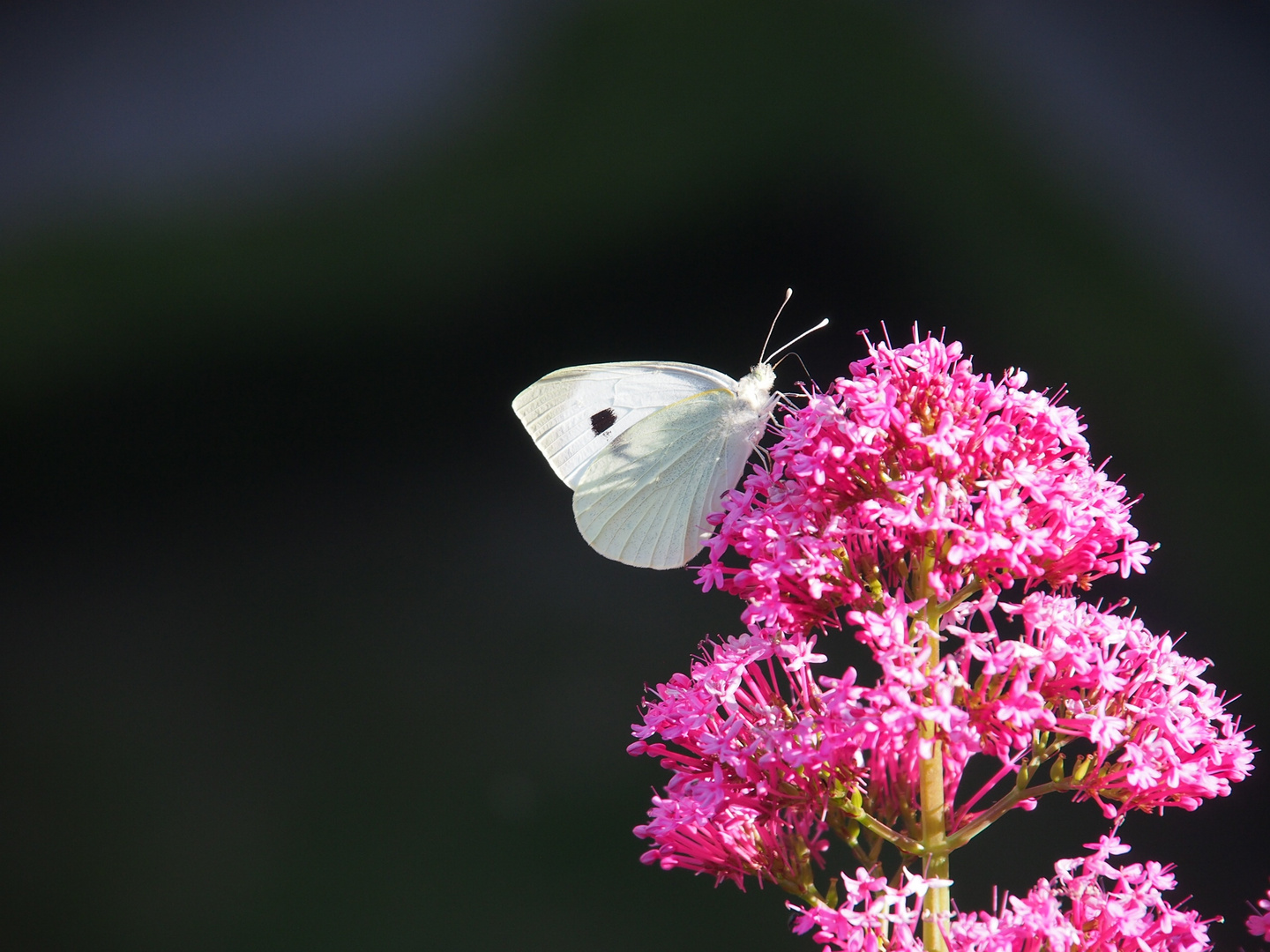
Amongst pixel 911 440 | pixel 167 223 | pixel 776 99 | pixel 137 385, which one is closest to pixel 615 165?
pixel 776 99

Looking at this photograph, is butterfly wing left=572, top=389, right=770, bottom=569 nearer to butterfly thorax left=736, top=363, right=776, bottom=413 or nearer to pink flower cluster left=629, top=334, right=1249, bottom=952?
butterfly thorax left=736, top=363, right=776, bottom=413

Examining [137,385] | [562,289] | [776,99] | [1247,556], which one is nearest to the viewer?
[1247,556]

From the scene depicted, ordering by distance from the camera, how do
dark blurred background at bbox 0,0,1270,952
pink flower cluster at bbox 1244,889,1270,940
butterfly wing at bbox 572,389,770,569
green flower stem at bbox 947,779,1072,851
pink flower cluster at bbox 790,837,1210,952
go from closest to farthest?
pink flower cluster at bbox 1244,889,1270,940
pink flower cluster at bbox 790,837,1210,952
green flower stem at bbox 947,779,1072,851
butterfly wing at bbox 572,389,770,569
dark blurred background at bbox 0,0,1270,952

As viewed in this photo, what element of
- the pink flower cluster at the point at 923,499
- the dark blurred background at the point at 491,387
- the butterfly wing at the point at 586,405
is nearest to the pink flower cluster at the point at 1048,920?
the pink flower cluster at the point at 923,499

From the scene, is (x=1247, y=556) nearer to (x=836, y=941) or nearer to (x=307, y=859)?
(x=836, y=941)

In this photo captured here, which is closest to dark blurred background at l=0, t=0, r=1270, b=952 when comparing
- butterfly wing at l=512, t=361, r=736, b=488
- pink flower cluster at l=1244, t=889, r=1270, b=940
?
butterfly wing at l=512, t=361, r=736, b=488

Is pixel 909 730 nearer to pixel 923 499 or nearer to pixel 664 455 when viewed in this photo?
pixel 923 499
